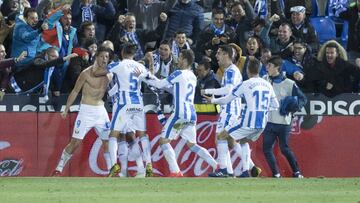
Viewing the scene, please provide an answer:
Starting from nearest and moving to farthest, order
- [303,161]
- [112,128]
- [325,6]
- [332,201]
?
[332,201]
[112,128]
[303,161]
[325,6]

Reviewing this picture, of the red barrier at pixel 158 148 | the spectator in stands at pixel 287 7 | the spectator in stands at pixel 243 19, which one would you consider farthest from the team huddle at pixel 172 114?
the spectator in stands at pixel 287 7

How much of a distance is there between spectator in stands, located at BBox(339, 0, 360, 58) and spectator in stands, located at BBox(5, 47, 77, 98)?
5.39 m

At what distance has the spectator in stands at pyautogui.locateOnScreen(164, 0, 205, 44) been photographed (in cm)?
2250

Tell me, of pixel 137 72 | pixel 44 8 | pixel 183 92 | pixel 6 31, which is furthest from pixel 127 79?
pixel 44 8

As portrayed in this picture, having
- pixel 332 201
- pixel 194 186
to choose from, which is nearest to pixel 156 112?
pixel 194 186

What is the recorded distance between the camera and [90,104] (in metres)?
20.3

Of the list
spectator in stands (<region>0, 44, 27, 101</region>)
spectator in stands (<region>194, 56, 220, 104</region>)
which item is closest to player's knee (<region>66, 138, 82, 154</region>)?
spectator in stands (<region>0, 44, 27, 101</region>)

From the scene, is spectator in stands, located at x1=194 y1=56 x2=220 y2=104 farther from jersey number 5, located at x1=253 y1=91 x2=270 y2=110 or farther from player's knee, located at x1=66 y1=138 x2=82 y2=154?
player's knee, located at x1=66 y1=138 x2=82 y2=154

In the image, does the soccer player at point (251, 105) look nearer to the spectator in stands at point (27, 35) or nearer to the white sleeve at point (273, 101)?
the white sleeve at point (273, 101)

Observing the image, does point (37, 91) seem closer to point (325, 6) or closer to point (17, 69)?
point (17, 69)

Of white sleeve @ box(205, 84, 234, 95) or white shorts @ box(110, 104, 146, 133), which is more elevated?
white sleeve @ box(205, 84, 234, 95)

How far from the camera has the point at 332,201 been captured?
1490cm

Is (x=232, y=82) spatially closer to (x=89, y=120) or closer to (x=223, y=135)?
(x=223, y=135)

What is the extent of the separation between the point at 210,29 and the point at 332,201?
7.69 meters
